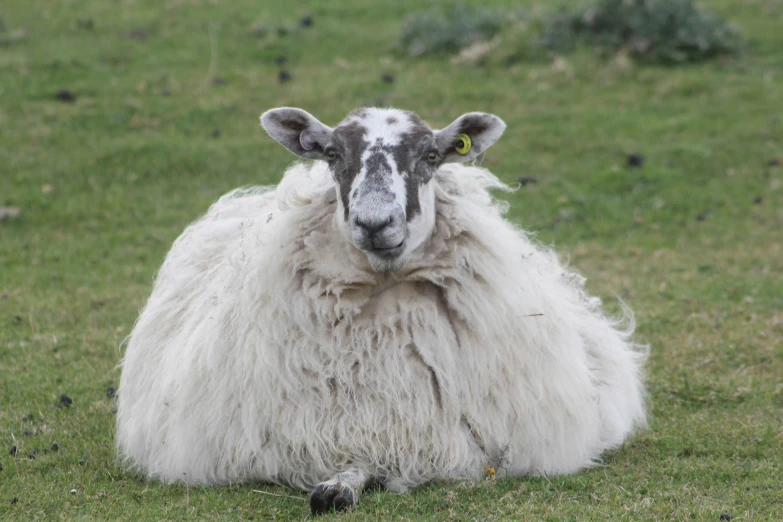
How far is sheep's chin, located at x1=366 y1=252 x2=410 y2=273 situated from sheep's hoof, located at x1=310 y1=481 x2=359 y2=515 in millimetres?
1133

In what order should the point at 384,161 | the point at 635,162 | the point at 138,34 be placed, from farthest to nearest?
the point at 138,34 → the point at 635,162 → the point at 384,161

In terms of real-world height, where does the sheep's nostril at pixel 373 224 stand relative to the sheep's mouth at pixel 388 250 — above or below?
above

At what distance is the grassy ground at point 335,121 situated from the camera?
217 inches

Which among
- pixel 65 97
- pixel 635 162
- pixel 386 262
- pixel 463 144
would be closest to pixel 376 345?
pixel 386 262

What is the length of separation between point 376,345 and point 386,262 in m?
0.49

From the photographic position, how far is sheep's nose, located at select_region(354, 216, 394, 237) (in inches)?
203

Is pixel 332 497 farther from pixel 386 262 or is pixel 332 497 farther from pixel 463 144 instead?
pixel 463 144

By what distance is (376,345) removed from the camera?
5555 mm

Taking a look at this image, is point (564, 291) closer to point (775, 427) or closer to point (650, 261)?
point (775, 427)

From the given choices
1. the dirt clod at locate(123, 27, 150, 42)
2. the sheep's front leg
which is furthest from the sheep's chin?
the dirt clod at locate(123, 27, 150, 42)

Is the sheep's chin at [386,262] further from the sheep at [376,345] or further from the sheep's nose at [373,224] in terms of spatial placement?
the sheep's nose at [373,224]

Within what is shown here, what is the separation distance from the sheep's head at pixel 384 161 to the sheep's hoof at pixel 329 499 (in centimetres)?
114

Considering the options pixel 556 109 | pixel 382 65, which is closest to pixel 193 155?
pixel 382 65

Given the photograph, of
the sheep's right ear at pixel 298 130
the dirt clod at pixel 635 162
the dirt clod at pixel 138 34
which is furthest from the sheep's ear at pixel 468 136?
the dirt clod at pixel 138 34
